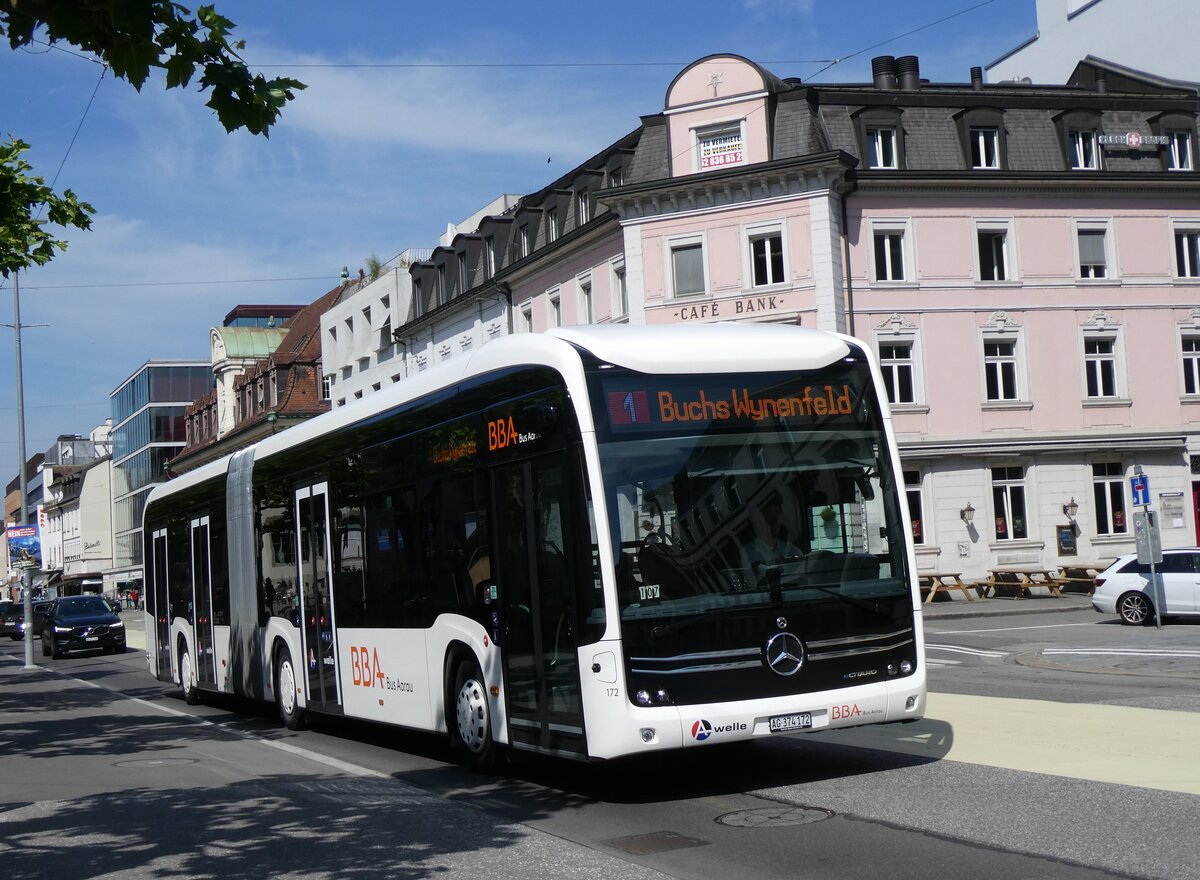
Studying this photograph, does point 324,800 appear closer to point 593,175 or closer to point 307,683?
point 307,683

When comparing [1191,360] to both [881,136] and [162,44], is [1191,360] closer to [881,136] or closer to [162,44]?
[881,136]

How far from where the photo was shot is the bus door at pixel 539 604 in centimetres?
939

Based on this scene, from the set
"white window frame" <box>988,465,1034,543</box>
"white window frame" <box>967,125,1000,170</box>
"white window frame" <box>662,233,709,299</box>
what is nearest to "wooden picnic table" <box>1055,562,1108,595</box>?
"white window frame" <box>988,465,1034,543</box>

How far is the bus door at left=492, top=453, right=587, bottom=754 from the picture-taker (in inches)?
370

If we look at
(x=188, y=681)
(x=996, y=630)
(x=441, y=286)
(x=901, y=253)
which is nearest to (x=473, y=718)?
(x=188, y=681)

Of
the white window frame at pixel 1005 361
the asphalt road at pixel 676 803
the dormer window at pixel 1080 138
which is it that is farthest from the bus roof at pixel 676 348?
the dormer window at pixel 1080 138

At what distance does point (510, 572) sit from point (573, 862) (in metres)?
3.05

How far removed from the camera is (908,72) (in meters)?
44.2

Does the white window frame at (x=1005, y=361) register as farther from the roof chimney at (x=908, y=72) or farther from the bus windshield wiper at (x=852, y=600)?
the bus windshield wiper at (x=852, y=600)

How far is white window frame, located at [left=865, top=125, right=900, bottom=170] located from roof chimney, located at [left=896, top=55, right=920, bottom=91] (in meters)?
4.79

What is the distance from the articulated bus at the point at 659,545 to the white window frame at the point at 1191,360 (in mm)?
33946

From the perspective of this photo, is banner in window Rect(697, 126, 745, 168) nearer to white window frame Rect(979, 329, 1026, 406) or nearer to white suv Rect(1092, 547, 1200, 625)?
white window frame Rect(979, 329, 1026, 406)

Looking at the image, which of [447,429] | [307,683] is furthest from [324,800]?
[307,683]

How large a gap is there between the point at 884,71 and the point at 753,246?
10.2m
